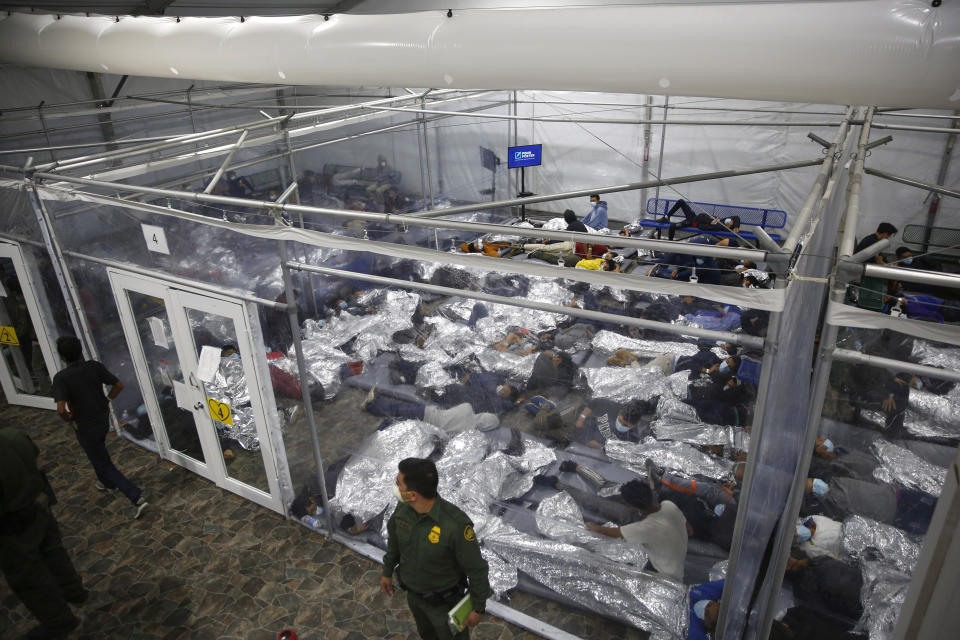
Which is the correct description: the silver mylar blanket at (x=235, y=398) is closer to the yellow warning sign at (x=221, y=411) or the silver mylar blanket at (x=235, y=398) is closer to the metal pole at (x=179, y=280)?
the yellow warning sign at (x=221, y=411)

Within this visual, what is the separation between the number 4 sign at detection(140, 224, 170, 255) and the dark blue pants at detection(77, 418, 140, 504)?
1.37 m

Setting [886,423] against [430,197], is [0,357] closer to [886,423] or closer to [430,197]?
[430,197]

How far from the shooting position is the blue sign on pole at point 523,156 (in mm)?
10570

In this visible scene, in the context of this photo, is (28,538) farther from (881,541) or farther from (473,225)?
(881,541)

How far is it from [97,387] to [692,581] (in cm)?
425

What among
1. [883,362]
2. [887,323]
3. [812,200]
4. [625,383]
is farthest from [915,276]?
[625,383]

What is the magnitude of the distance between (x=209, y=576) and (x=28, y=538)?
1133 mm

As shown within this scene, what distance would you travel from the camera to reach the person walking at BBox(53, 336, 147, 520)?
13.6ft

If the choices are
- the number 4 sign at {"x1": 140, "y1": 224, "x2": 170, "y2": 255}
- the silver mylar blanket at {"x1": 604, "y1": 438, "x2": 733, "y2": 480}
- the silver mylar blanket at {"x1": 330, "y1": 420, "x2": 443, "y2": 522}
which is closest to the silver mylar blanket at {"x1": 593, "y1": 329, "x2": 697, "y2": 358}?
the silver mylar blanket at {"x1": 604, "y1": 438, "x2": 733, "y2": 480}

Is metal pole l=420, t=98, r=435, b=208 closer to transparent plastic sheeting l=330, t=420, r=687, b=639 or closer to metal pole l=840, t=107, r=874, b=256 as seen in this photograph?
transparent plastic sheeting l=330, t=420, r=687, b=639

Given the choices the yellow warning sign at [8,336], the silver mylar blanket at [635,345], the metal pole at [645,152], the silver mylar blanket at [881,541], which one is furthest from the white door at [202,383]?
the metal pole at [645,152]

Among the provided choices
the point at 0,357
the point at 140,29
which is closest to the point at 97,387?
the point at 0,357

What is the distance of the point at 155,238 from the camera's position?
4285 mm

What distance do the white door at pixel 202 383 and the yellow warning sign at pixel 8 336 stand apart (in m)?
1.67
